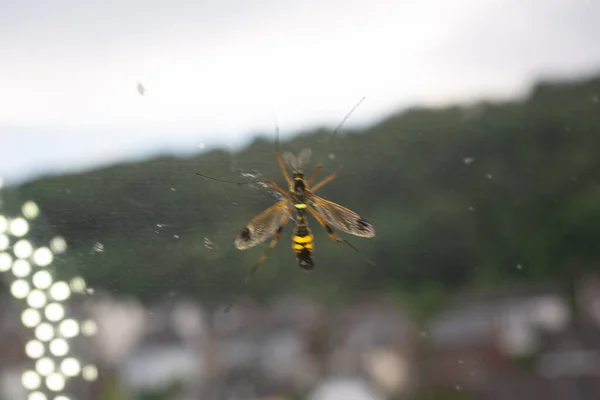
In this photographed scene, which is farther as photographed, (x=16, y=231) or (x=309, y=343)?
(x=309, y=343)

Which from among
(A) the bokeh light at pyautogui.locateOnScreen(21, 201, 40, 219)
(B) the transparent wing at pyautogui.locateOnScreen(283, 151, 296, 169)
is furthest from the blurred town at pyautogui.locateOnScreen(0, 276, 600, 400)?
(B) the transparent wing at pyautogui.locateOnScreen(283, 151, 296, 169)

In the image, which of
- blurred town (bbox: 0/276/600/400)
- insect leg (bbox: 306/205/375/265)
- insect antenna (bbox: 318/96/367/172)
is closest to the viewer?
insect leg (bbox: 306/205/375/265)

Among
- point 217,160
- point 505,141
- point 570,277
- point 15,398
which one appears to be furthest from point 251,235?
point 570,277

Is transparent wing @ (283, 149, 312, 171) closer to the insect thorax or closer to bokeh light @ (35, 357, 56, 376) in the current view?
the insect thorax

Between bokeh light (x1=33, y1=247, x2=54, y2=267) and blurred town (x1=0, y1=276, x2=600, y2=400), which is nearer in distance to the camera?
bokeh light (x1=33, y1=247, x2=54, y2=267)

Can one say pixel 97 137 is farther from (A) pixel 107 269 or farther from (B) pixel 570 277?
(B) pixel 570 277

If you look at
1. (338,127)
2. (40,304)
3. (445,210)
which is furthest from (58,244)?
(445,210)

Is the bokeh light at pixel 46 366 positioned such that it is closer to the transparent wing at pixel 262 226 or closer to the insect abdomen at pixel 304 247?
the transparent wing at pixel 262 226

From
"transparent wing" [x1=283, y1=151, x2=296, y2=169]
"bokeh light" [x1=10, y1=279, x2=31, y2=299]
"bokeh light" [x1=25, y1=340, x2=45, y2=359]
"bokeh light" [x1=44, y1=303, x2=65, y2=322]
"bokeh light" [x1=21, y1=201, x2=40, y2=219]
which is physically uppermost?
"transparent wing" [x1=283, y1=151, x2=296, y2=169]
